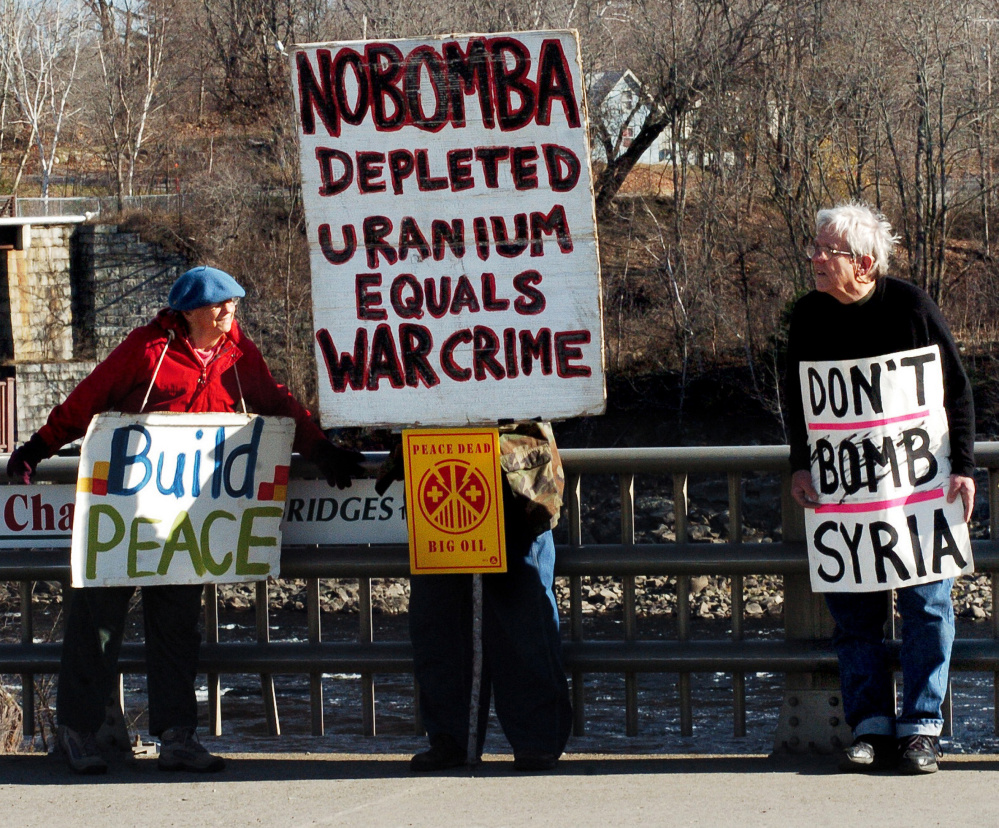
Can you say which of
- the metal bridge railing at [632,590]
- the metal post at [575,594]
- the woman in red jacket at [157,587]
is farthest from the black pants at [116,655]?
the metal post at [575,594]

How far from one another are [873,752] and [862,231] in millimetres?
→ 1610

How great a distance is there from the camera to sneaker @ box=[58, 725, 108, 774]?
462 centimetres

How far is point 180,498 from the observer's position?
15.7ft

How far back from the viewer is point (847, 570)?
172 inches

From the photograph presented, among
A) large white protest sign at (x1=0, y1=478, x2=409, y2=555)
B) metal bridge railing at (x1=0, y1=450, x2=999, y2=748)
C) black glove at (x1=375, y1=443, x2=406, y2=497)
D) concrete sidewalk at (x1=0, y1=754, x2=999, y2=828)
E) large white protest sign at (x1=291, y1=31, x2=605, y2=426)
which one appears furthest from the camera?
large white protest sign at (x1=0, y1=478, x2=409, y2=555)

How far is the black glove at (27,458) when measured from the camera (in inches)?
184

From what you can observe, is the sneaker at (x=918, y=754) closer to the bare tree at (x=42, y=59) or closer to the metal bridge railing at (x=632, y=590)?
the metal bridge railing at (x=632, y=590)

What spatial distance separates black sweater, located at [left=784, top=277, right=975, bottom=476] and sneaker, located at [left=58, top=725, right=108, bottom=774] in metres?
2.50

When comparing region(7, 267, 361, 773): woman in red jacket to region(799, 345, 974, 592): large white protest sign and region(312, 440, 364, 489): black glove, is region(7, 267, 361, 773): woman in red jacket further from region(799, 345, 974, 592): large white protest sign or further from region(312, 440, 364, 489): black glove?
region(799, 345, 974, 592): large white protest sign

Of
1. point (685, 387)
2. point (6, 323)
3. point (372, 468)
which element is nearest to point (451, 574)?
point (372, 468)

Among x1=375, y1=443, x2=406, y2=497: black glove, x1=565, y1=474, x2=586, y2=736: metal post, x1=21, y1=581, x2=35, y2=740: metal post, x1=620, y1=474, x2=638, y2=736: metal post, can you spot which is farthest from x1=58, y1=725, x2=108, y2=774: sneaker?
x1=620, y1=474, x2=638, y2=736: metal post

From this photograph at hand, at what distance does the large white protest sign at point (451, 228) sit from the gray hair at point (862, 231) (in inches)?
29.3

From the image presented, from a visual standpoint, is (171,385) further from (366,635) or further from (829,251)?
(829,251)

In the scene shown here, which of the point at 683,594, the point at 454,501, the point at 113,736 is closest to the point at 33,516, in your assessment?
the point at 113,736
